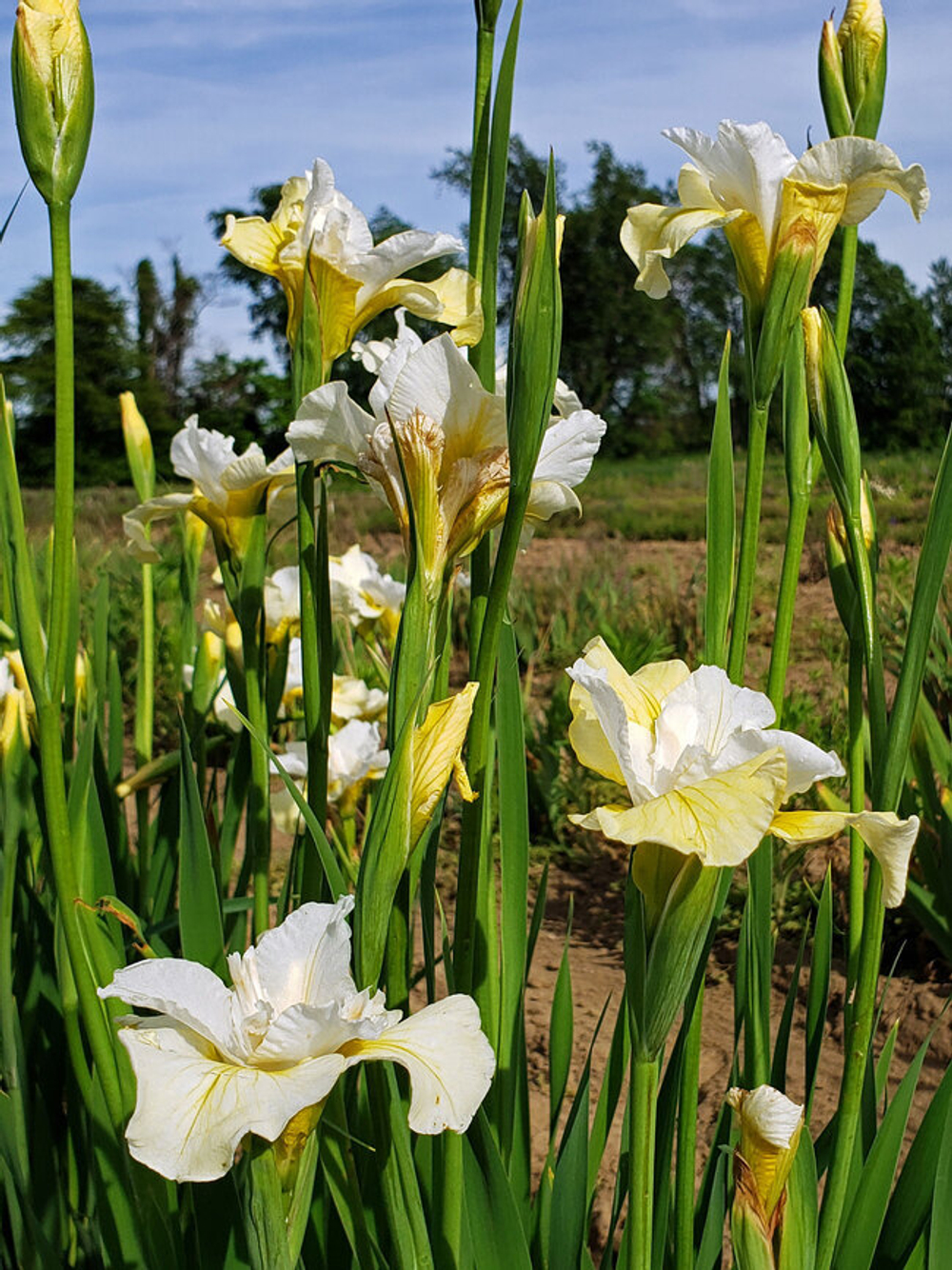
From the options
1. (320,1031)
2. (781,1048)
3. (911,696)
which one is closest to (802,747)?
(911,696)

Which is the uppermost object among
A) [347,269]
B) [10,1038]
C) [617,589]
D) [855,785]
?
[347,269]

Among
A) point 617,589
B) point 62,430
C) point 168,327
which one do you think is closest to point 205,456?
point 62,430

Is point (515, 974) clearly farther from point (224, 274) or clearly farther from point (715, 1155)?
point (224, 274)

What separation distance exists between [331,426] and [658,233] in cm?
23

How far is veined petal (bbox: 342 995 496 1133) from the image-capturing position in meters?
0.45

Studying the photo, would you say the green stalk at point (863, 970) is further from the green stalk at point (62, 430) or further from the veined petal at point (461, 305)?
the green stalk at point (62, 430)

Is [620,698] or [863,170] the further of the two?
[863,170]

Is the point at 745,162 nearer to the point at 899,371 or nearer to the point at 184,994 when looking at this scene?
the point at 184,994

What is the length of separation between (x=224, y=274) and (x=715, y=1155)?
49.0ft

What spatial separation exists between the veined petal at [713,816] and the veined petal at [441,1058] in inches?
3.9

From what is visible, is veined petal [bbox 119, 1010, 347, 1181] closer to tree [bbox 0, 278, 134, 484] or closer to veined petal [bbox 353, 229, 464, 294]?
veined petal [bbox 353, 229, 464, 294]

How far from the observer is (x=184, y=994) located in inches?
18.8

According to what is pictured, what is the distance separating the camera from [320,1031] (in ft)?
1.52

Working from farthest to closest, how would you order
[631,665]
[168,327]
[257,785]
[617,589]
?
[168,327] < [617,589] < [631,665] < [257,785]
